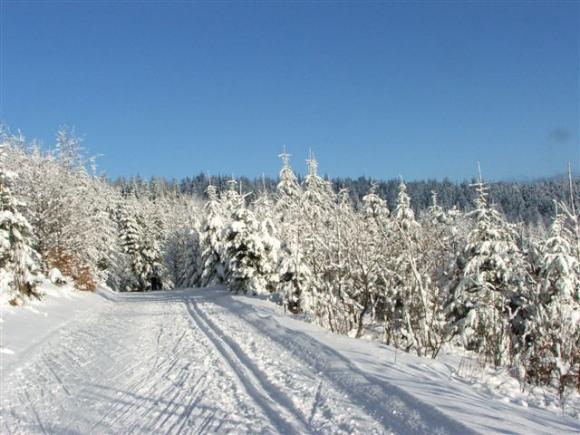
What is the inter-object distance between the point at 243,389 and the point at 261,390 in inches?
12.2

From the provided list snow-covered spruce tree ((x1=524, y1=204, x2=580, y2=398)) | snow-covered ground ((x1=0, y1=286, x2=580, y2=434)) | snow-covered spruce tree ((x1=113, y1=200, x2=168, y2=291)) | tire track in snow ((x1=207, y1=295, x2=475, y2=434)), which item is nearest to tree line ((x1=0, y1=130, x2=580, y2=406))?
A: snow-covered spruce tree ((x1=524, y1=204, x2=580, y2=398))

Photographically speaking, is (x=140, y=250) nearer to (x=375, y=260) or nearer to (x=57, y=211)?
(x=57, y=211)

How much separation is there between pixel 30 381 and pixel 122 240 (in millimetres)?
49052

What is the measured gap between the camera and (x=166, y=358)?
10547 mm

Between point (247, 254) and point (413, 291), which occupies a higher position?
point (247, 254)

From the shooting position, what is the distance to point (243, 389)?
7.66m

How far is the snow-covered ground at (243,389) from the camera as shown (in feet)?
20.1

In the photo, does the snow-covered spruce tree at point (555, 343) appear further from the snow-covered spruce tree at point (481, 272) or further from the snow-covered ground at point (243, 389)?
the snow-covered spruce tree at point (481, 272)

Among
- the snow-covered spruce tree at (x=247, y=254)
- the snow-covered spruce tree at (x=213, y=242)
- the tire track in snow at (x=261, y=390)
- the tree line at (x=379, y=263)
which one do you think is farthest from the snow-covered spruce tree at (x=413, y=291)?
the snow-covered spruce tree at (x=213, y=242)

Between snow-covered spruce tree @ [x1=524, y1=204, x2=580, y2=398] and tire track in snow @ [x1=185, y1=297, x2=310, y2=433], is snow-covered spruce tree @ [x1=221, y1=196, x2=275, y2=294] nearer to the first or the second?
tire track in snow @ [x1=185, y1=297, x2=310, y2=433]

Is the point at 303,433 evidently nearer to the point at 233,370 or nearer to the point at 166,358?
the point at 233,370

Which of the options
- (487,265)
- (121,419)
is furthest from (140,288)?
(121,419)

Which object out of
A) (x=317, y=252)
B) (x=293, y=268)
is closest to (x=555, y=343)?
(x=317, y=252)

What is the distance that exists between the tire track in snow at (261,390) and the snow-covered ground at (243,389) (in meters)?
0.02
